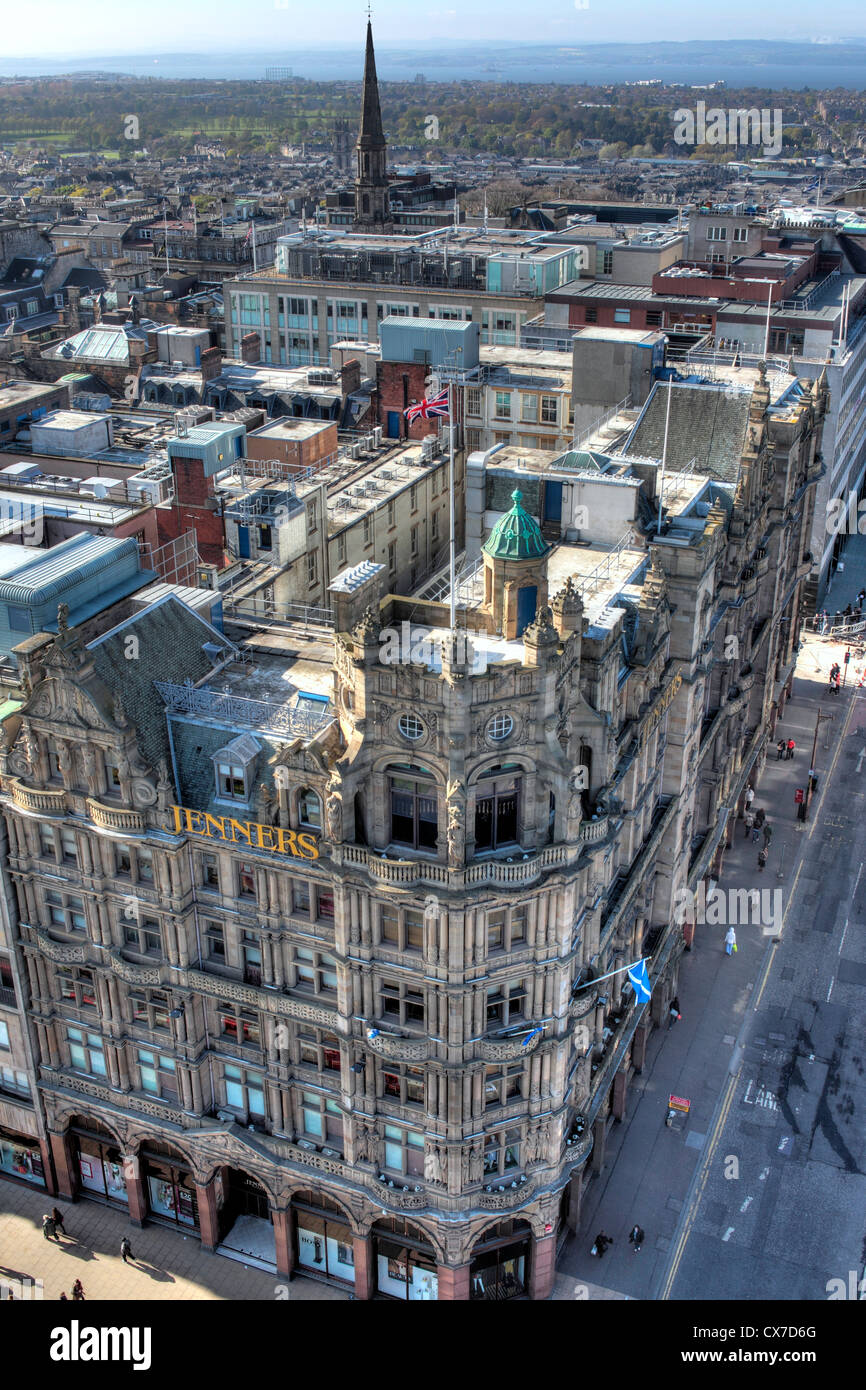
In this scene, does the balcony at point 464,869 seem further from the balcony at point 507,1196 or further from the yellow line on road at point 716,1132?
the yellow line on road at point 716,1132

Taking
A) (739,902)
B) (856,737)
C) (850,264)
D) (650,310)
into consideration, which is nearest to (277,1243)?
(739,902)

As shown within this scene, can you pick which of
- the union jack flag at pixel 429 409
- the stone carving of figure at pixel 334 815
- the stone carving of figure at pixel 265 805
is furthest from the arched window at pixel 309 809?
the union jack flag at pixel 429 409

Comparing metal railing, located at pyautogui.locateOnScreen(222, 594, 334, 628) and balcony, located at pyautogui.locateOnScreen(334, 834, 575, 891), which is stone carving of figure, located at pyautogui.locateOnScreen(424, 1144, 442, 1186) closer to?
balcony, located at pyautogui.locateOnScreen(334, 834, 575, 891)

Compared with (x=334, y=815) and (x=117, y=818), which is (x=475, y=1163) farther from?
(x=117, y=818)

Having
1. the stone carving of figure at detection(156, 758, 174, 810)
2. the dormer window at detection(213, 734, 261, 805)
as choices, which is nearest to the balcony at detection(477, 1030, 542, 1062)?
the dormer window at detection(213, 734, 261, 805)

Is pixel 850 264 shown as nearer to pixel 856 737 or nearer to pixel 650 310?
pixel 650 310

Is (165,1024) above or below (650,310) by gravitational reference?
below
